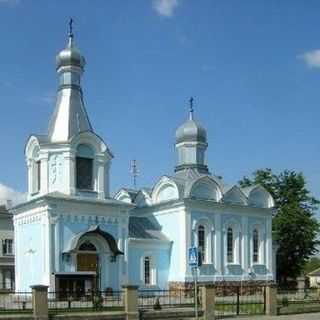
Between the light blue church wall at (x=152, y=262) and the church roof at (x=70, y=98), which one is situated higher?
the church roof at (x=70, y=98)

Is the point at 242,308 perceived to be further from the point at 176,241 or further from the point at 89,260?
the point at 176,241

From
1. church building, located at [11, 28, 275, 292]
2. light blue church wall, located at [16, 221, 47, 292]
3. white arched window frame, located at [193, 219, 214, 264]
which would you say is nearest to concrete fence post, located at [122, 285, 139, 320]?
church building, located at [11, 28, 275, 292]

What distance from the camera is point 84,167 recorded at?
37.1 m

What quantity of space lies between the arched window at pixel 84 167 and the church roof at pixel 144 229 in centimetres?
422

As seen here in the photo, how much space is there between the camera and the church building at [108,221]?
3488 centimetres

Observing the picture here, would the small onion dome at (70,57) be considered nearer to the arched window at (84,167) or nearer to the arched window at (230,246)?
the arched window at (84,167)

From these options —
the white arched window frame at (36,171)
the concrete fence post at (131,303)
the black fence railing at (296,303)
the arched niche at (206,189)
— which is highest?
the white arched window frame at (36,171)

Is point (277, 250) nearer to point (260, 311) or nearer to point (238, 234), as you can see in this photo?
point (238, 234)

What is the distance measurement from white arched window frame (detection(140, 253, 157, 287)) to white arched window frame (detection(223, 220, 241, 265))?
4.78 metres

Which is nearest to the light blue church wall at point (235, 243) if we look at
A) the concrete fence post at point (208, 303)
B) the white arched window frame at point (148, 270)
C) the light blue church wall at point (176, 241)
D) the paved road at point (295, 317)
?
the light blue church wall at point (176, 241)

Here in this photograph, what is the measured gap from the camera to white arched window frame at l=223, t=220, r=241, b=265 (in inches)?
1635

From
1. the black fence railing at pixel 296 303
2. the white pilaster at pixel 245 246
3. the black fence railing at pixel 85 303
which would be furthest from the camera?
the white pilaster at pixel 245 246

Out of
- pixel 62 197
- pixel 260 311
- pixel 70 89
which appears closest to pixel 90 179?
pixel 62 197

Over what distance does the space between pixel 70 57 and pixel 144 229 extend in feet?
36.2
